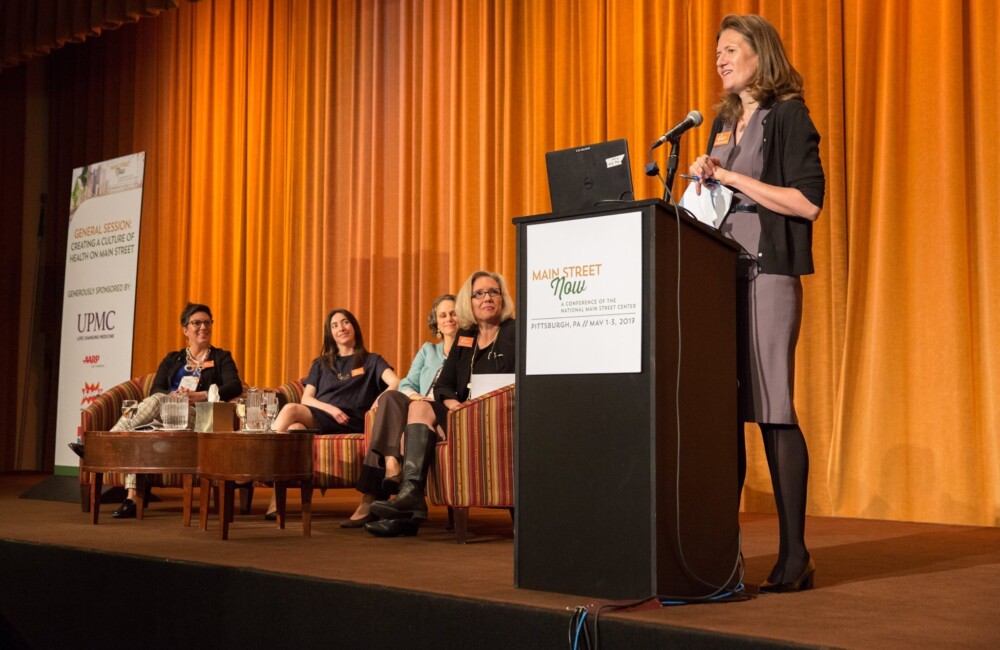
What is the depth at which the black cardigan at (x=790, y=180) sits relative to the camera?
7.66ft

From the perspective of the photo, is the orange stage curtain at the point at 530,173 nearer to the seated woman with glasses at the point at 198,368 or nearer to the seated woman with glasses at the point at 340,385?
the seated woman with glasses at the point at 340,385

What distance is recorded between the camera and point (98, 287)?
6434 mm

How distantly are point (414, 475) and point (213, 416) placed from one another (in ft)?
3.13

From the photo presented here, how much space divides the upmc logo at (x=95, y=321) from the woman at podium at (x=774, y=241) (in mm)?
4861

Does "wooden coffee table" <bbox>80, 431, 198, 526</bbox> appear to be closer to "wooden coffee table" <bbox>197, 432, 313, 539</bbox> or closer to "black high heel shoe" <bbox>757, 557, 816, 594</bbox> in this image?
"wooden coffee table" <bbox>197, 432, 313, 539</bbox>

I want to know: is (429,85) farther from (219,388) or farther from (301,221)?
(219,388)

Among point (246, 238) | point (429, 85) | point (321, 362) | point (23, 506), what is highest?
point (429, 85)

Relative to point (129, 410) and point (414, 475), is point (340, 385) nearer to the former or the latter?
point (129, 410)

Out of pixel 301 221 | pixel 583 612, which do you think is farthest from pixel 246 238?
pixel 583 612

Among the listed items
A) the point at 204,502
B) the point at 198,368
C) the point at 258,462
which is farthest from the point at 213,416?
the point at 198,368

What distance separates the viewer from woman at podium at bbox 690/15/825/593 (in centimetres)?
232

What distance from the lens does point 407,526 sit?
12.6ft

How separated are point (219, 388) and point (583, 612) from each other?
361 centimetres

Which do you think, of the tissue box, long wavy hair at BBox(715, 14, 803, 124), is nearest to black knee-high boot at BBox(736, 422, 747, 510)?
long wavy hair at BBox(715, 14, 803, 124)
